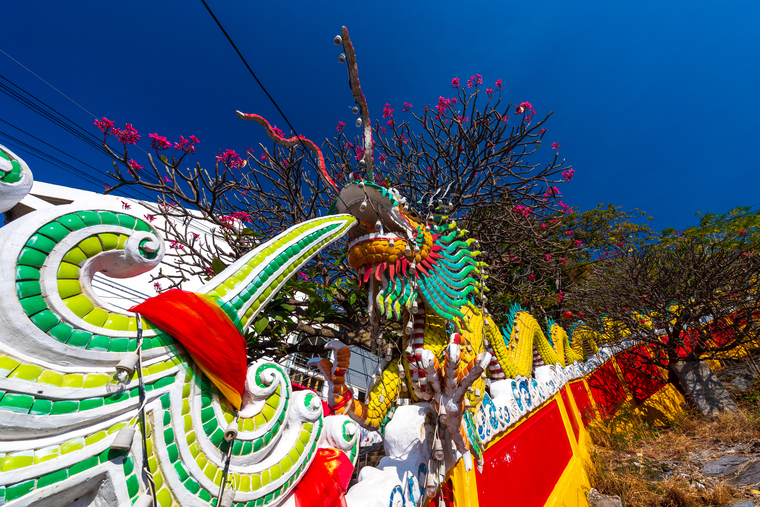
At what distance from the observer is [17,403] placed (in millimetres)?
697

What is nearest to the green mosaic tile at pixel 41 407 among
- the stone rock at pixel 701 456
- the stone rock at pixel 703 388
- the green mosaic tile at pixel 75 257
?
the green mosaic tile at pixel 75 257

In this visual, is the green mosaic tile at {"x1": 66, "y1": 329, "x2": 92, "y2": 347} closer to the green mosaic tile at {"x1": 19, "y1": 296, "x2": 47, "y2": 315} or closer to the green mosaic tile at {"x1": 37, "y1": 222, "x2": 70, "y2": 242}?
the green mosaic tile at {"x1": 19, "y1": 296, "x2": 47, "y2": 315}

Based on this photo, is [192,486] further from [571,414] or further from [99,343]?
[571,414]

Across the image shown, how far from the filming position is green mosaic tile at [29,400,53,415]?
0.72 meters

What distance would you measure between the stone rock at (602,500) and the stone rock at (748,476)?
1339 mm

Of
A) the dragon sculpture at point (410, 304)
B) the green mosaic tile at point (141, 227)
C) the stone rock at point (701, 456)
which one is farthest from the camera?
the stone rock at point (701, 456)

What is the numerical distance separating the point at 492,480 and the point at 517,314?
2300mm

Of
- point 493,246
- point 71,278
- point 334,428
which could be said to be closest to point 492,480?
point 334,428

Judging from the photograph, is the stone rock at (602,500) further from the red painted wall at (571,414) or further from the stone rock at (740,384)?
the stone rock at (740,384)

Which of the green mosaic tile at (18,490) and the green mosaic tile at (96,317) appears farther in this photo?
the green mosaic tile at (96,317)

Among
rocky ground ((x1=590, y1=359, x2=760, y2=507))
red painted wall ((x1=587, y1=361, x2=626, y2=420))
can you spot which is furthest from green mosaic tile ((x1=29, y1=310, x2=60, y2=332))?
red painted wall ((x1=587, y1=361, x2=626, y2=420))

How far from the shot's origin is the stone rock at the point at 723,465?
4.38m

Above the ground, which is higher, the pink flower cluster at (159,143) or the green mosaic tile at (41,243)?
the pink flower cluster at (159,143)

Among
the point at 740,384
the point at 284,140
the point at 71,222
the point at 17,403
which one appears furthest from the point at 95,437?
the point at 740,384
